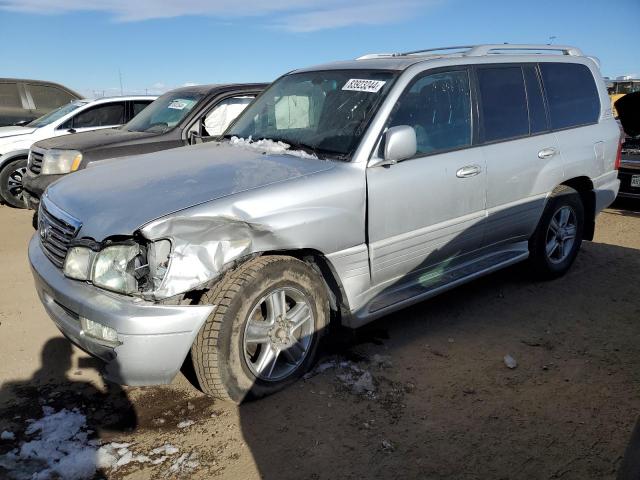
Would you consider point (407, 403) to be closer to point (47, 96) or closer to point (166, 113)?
point (166, 113)

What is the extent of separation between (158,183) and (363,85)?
1.56 metres

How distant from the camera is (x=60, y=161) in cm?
645

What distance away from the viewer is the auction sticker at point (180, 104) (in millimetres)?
7000

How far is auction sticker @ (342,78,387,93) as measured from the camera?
12.3 ft

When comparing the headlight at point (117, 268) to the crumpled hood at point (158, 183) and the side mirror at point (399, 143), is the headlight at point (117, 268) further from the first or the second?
the side mirror at point (399, 143)

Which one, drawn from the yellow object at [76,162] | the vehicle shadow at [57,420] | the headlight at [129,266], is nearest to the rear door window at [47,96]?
the yellow object at [76,162]

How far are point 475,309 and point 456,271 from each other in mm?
633

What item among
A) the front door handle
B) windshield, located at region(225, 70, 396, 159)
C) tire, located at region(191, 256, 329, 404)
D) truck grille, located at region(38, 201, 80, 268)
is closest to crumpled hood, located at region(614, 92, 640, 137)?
the front door handle

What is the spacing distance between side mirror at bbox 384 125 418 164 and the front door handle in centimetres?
56

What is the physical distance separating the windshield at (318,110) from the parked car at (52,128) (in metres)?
5.10

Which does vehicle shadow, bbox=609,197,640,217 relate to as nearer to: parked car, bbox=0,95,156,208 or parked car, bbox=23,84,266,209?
parked car, bbox=23,84,266,209

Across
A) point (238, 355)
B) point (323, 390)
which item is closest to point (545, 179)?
point (323, 390)

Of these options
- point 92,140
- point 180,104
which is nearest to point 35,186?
point 92,140

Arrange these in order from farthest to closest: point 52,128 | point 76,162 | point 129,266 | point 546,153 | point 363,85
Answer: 1. point 52,128
2. point 76,162
3. point 546,153
4. point 363,85
5. point 129,266
